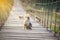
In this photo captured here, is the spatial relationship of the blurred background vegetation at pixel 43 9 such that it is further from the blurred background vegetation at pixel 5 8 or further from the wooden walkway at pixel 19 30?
the blurred background vegetation at pixel 5 8

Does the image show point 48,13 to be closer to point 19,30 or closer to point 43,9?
point 43,9

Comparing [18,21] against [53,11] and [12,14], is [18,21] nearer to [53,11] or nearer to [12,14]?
[12,14]

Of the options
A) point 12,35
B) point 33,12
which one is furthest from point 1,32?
point 33,12

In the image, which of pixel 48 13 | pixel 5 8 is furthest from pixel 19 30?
pixel 48 13

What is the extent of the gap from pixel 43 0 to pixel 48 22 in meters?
0.33

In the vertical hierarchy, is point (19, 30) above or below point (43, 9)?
below

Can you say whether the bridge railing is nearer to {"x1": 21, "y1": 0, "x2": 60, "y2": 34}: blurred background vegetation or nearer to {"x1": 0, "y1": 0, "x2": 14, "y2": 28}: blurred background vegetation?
{"x1": 21, "y1": 0, "x2": 60, "y2": 34}: blurred background vegetation

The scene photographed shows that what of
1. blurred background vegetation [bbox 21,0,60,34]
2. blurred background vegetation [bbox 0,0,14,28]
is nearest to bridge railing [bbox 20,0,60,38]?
blurred background vegetation [bbox 21,0,60,34]

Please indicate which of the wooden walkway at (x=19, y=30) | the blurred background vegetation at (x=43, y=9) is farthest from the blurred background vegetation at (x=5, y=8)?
the blurred background vegetation at (x=43, y=9)

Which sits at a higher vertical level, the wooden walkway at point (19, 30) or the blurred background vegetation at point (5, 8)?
the blurred background vegetation at point (5, 8)

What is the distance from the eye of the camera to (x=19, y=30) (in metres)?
5.07

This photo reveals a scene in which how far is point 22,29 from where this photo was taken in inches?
200

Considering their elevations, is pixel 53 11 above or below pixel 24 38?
above

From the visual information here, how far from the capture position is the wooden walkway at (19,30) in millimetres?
5035
